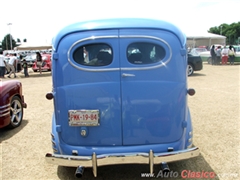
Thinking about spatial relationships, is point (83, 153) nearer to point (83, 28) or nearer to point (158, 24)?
point (83, 28)

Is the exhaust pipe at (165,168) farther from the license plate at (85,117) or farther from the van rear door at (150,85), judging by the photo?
the license plate at (85,117)

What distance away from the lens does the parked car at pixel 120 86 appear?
309 centimetres

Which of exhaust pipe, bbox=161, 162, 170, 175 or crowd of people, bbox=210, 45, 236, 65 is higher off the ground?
crowd of people, bbox=210, 45, 236, 65

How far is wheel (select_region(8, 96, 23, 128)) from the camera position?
220 inches

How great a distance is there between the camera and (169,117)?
3.19m

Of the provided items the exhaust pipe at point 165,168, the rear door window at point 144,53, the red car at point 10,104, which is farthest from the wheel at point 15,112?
the exhaust pipe at point 165,168

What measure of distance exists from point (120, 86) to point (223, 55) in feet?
67.0

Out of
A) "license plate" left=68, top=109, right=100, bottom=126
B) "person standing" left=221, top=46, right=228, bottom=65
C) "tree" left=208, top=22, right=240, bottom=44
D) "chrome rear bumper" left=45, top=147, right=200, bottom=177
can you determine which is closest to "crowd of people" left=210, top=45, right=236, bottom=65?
"person standing" left=221, top=46, right=228, bottom=65

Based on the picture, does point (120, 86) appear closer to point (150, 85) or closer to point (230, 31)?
point (150, 85)

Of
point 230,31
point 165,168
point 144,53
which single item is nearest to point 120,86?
point 144,53

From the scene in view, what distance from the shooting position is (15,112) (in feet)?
18.9

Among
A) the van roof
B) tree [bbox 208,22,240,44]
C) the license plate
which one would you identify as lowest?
the license plate

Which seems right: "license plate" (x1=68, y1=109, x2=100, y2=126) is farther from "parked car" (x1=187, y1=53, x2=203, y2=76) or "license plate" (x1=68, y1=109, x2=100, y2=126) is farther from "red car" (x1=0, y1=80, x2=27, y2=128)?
"parked car" (x1=187, y1=53, x2=203, y2=76)

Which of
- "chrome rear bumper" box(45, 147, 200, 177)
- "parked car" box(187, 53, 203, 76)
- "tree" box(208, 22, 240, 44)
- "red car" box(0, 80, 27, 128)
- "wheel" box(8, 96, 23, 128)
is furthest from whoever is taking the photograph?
"tree" box(208, 22, 240, 44)
